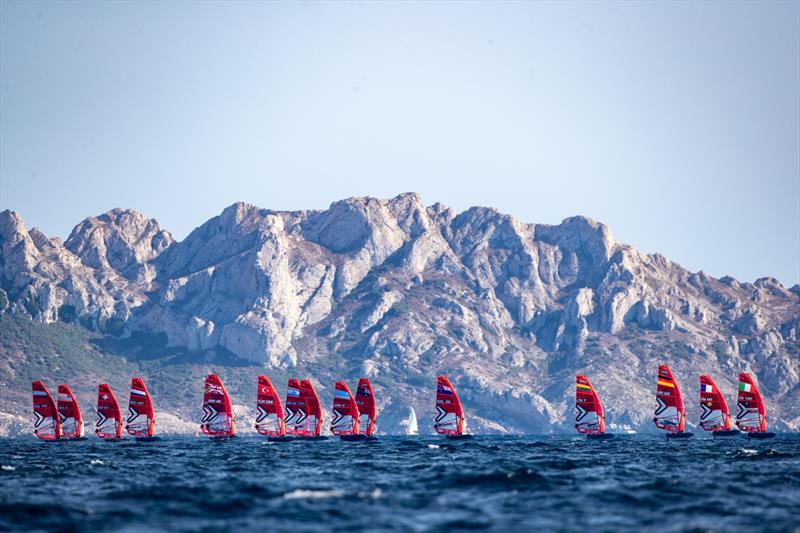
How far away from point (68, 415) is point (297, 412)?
3596 centimetres

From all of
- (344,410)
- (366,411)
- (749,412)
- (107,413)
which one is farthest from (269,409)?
(749,412)

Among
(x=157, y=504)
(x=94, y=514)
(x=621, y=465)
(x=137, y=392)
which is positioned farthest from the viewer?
(x=137, y=392)

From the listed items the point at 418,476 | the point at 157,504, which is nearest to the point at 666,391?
the point at 418,476

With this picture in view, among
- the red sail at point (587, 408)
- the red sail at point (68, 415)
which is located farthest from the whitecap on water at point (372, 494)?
the red sail at point (68, 415)

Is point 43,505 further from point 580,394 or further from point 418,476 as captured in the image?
point 580,394

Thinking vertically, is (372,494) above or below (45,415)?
below

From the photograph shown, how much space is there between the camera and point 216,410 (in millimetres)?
147750

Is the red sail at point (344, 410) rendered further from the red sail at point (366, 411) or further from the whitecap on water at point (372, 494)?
the whitecap on water at point (372, 494)

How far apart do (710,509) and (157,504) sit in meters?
26.4

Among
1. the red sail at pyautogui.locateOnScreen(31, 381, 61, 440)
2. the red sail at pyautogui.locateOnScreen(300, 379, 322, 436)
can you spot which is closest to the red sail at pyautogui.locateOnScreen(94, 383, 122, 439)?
the red sail at pyautogui.locateOnScreen(31, 381, 61, 440)

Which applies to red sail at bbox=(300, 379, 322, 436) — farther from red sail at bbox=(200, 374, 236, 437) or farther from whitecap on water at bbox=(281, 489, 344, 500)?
whitecap on water at bbox=(281, 489, 344, 500)

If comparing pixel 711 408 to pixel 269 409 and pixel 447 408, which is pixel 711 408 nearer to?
pixel 447 408

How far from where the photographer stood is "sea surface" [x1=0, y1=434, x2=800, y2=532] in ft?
136

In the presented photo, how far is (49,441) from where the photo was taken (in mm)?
160375
